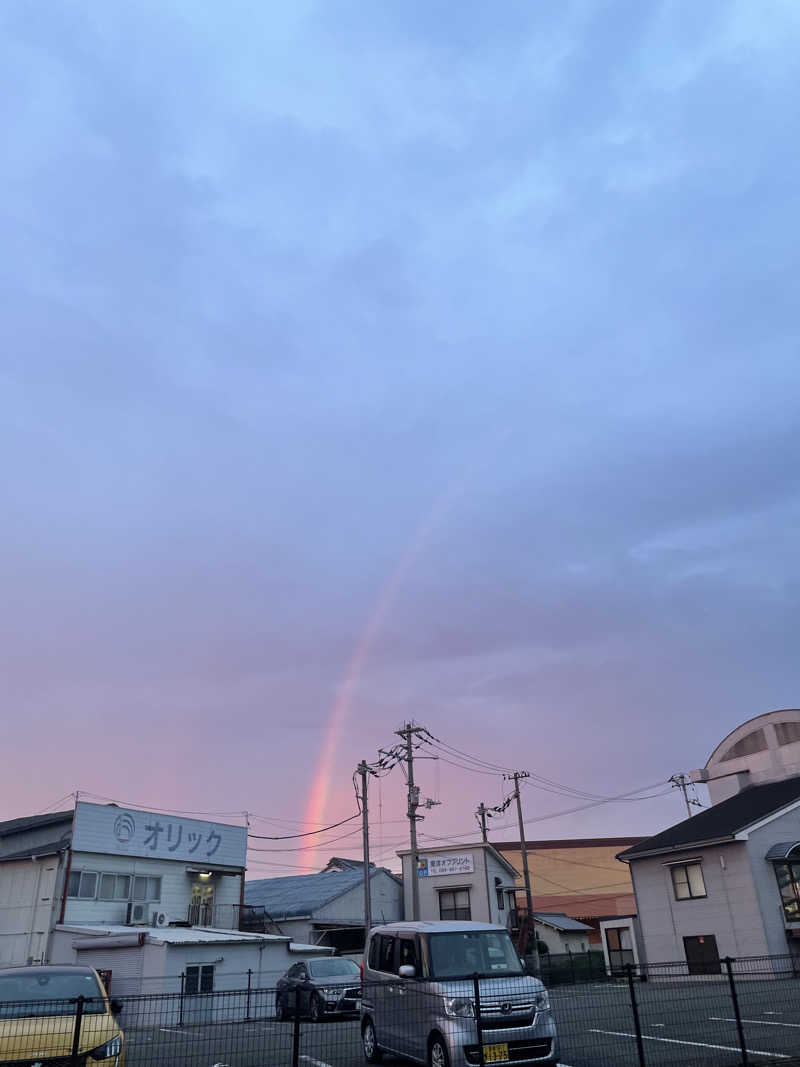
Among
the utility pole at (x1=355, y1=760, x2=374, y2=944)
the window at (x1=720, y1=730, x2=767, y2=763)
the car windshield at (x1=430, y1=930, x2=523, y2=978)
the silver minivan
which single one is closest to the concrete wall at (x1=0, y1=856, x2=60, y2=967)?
the utility pole at (x1=355, y1=760, x2=374, y2=944)

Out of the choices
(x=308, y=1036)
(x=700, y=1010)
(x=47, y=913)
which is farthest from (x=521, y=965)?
(x=47, y=913)

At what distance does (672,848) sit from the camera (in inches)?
1162

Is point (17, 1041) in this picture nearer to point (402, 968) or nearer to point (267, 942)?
point (402, 968)

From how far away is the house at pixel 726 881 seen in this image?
26484mm

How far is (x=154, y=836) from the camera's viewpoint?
3581cm

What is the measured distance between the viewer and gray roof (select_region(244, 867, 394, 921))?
41.5m

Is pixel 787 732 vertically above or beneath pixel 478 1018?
above

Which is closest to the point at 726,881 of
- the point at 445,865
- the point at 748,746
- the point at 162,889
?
the point at 748,746

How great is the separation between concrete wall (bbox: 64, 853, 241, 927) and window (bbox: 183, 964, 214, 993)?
6.88 metres

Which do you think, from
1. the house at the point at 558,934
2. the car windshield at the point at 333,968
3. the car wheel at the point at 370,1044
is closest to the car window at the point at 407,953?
the car wheel at the point at 370,1044

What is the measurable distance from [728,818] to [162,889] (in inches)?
936

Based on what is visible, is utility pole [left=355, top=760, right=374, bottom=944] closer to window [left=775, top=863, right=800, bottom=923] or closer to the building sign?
the building sign

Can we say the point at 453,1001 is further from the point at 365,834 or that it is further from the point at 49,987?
the point at 365,834

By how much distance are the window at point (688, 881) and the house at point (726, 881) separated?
0.11ft
